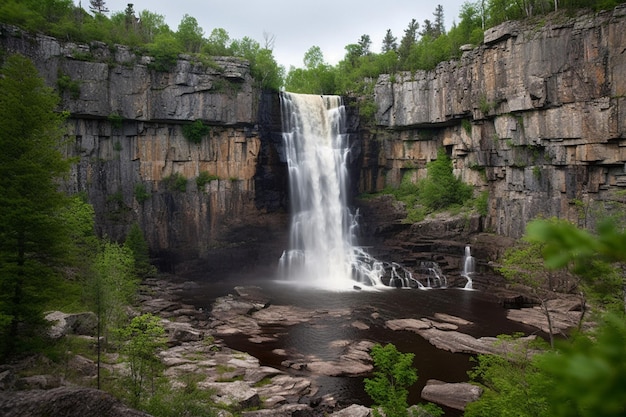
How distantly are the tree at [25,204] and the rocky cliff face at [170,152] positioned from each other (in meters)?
25.1

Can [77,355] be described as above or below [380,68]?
below

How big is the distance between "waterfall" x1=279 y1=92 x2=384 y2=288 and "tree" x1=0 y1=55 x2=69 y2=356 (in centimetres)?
2895

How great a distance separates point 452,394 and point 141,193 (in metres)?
33.3

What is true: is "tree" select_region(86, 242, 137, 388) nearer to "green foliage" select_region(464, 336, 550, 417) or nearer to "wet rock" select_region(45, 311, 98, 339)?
"wet rock" select_region(45, 311, 98, 339)

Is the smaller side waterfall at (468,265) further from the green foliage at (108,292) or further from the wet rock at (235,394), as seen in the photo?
the green foliage at (108,292)

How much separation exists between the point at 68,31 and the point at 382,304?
35482mm

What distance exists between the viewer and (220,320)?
28.6 metres

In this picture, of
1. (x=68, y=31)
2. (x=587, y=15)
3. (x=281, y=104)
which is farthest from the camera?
(x=281, y=104)

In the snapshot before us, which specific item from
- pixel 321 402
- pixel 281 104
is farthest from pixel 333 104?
pixel 321 402

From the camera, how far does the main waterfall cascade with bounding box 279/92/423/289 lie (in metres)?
43.6

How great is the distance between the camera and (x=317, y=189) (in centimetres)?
4584

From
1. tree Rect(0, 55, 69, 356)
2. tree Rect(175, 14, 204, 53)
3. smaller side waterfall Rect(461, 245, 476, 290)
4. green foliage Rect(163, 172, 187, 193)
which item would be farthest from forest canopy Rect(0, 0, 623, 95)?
tree Rect(0, 55, 69, 356)

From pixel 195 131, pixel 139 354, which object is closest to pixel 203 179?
pixel 195 131

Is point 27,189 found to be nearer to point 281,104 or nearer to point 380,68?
point 281,104
